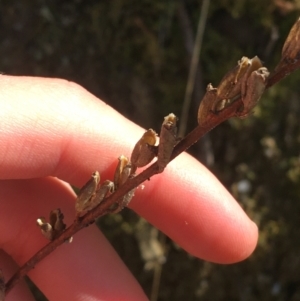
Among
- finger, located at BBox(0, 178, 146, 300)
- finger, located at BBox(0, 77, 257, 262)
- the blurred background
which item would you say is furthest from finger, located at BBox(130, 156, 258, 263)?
the blurred background

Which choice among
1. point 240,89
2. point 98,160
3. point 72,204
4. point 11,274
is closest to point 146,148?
point 240,89

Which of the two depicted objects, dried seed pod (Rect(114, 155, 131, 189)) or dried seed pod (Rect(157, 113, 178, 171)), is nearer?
dried seed pod (Rect(157, 113, 178, 171))

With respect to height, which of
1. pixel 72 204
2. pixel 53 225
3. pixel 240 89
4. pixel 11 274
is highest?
pixel 240 89

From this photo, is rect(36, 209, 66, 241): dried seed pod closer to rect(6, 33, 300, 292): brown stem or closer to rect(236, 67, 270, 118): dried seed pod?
rect(6, 33, 300, 292): brown stem

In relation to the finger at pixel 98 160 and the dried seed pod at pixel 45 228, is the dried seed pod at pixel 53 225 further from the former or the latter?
the finger at pixel 98 160

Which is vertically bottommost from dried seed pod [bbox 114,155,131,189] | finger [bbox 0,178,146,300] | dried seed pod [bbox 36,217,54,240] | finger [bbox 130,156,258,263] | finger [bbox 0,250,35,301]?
finger [bbox 0,250,35,301]

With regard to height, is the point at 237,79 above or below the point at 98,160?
above

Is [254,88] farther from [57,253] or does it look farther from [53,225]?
[57,253]
